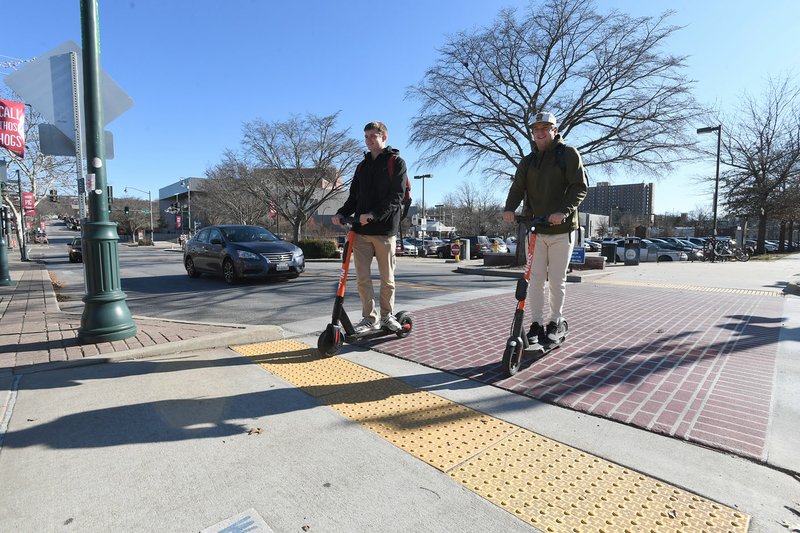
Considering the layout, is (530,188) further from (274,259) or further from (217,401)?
(274,259)

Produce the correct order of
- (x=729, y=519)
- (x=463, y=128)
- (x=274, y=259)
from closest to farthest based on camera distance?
1. (x=729, y=519)
2. (x=274, y=259)
3. (x=463, y=128)

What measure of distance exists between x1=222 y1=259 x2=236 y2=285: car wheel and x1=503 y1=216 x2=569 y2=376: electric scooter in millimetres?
8137

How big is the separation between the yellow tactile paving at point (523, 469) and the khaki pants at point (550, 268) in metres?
1.50

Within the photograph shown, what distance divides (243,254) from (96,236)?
588cm

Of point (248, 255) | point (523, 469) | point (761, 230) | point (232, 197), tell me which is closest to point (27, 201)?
point (232, 197)

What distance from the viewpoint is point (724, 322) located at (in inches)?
225

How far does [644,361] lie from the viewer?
392 cm

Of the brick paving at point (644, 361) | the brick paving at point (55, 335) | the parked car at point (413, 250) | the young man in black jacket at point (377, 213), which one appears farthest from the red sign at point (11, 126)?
the parked car at point (413, 250)

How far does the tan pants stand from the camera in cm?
432

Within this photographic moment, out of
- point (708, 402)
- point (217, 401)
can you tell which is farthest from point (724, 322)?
point (217, 401)

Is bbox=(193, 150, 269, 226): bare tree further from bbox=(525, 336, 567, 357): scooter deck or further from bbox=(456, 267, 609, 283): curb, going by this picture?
bbox=(525, 336, 567, 357): scooter deck

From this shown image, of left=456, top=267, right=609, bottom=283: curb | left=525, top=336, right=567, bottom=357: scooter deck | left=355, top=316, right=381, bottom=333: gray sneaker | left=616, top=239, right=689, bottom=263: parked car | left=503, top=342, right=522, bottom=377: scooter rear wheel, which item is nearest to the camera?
left=503, top=342, right=522, bottom=377: scooter rear wheel

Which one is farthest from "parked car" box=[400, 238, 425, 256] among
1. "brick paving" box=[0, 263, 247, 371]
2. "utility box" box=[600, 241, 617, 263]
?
"brick paving" box=[0, 263, 247, 371]

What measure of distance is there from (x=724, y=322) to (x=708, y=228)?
7754 centimetres
